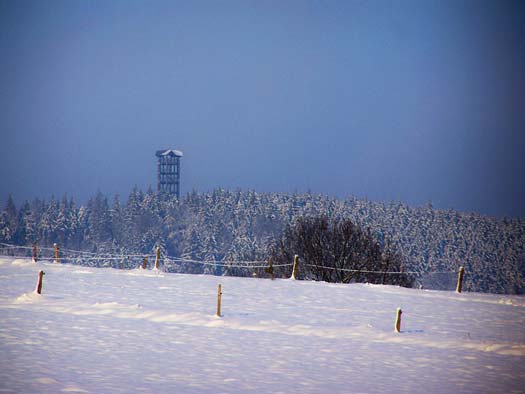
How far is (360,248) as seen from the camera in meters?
63.0

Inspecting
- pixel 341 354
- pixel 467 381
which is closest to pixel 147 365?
pixel 341 354

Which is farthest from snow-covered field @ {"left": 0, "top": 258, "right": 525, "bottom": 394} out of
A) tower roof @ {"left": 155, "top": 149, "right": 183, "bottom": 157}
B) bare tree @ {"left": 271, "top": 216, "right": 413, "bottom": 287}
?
tower roof @ {"left": 155, "top": 149, "right": 183, "bottom": 157}

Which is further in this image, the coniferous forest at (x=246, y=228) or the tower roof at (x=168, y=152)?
the tower roof at (x=168, y=152)

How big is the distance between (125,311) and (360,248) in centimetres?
4029

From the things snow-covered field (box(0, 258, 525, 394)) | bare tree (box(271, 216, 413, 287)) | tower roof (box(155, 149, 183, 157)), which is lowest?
snow-covered field (box(0, 258, 525, 394))

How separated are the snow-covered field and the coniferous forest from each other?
9297 centimetres

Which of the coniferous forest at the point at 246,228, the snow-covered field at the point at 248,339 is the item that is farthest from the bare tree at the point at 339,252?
the coniferous forest at the point at 246,228

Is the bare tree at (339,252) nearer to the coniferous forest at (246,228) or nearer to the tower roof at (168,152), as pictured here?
the coniferous forest at (246,228)

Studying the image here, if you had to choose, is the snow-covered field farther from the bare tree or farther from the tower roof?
the tower roof

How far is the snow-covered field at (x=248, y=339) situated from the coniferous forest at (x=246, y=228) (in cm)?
9297

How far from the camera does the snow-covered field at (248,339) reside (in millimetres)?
15898

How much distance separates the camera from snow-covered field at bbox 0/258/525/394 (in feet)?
52.2

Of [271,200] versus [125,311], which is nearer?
[125,311]

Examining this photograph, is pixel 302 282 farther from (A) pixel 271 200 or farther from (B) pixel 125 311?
(A) pixel 271 200
